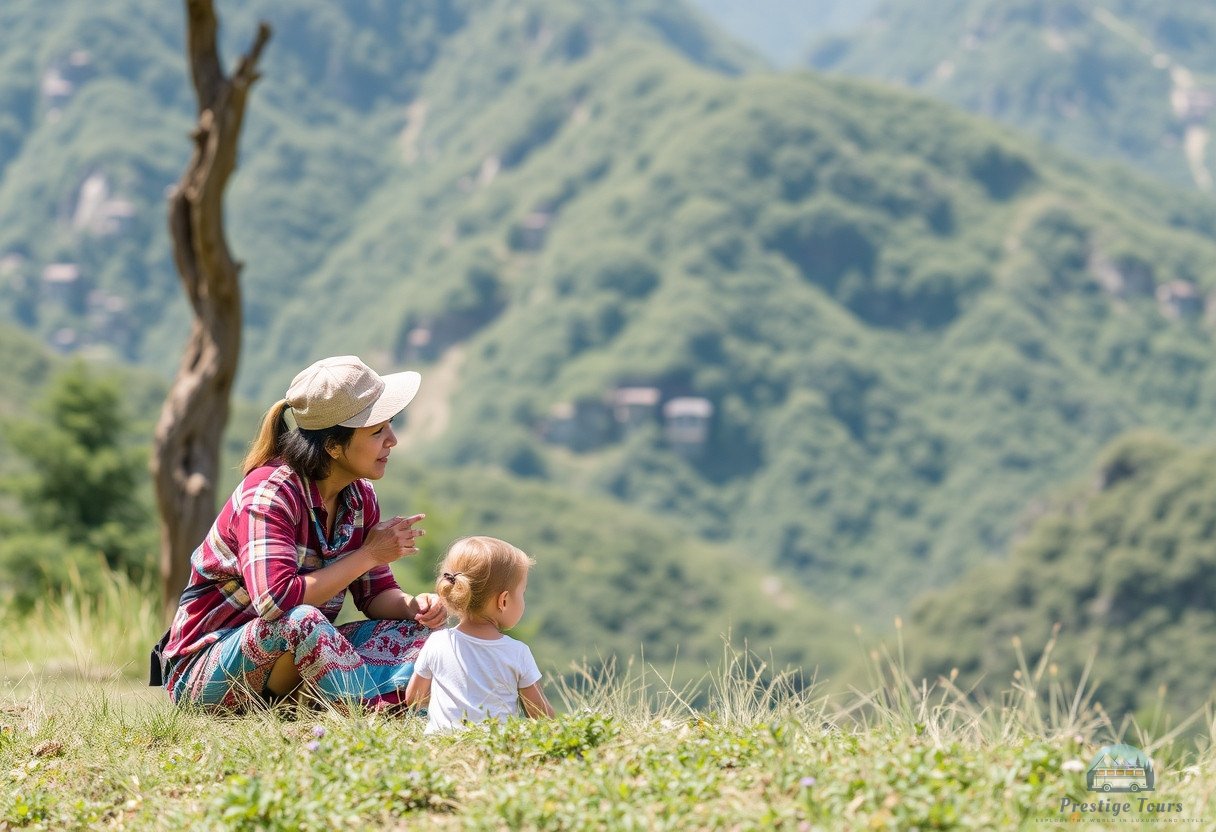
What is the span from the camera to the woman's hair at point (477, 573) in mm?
4137

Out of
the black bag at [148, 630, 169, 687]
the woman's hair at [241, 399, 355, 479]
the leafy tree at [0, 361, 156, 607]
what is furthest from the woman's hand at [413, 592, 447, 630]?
the leafy tree at [0, 361, 156, 607]

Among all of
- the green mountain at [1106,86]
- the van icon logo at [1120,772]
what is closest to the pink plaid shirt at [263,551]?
the van icon logo at [1120,772]

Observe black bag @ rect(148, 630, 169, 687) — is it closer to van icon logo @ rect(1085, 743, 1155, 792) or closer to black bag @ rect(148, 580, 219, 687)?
black bag @ rect(148, 580, 219, 687)

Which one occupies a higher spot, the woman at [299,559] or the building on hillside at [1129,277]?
the building on hillside at [1129,277]

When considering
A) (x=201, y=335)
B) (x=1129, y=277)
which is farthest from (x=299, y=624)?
(x=1129, y=277)

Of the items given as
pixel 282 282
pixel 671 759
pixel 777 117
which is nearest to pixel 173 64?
pixel 282 282

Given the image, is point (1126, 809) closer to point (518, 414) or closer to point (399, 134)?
point (518, 414)

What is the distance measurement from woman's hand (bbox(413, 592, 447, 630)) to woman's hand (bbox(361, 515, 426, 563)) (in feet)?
0.83

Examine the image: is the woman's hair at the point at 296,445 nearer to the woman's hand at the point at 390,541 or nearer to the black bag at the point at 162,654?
the woman's hand at the point at 390,541

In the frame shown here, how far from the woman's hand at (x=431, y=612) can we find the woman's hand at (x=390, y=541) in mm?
252

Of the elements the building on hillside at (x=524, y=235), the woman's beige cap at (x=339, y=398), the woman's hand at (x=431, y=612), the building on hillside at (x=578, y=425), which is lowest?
the building on hillside at (x=578, y=425)

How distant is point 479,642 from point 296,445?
2.62 ft

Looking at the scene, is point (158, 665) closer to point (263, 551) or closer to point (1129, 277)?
point (263, 551)

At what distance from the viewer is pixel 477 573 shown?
163 inches
